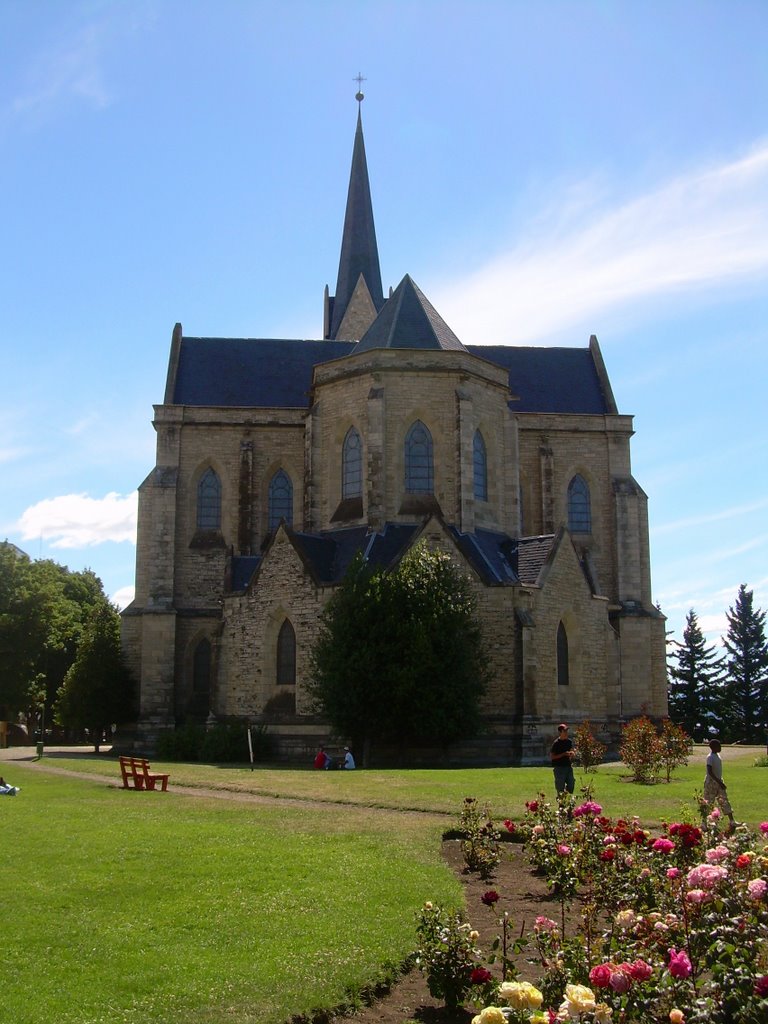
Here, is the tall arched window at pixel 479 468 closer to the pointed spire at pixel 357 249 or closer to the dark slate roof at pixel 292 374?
the dark slate roof at pixel 292 374

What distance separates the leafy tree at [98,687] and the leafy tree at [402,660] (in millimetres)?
14698

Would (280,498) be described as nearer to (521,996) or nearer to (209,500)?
(209,500)

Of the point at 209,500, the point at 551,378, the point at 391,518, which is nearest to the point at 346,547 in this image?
the point at 391,518

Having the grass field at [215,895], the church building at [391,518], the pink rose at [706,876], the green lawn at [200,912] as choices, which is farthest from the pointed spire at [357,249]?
the pink rose at [706,876]

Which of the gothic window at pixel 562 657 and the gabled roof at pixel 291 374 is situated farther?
the gabled roof at pixel 291 374

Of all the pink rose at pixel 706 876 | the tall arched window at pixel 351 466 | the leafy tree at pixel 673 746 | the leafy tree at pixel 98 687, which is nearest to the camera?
the pink rose at pixel 706 876

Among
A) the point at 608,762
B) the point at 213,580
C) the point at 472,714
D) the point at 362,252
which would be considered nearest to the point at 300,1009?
the point at 472,714

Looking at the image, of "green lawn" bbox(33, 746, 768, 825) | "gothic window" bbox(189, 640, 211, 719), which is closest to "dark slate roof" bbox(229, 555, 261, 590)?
"gothic window" bbox(189, 640, 211, 719)

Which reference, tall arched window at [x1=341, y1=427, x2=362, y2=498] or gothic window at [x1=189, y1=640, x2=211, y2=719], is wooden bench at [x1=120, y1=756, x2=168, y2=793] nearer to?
tall arched window at [x1=341, y1=427, x2=362, y2=498]

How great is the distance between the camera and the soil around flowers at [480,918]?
316 inches

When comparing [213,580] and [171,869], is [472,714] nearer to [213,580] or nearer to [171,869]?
[213,580]

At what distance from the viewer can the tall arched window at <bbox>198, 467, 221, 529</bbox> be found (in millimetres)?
43938

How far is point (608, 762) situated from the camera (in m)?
32.0

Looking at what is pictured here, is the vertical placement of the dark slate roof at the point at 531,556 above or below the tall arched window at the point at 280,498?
below
